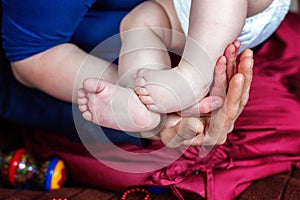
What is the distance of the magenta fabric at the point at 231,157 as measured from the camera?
2.41ft

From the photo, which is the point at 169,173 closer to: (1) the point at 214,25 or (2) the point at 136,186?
(2) the point at 136,186

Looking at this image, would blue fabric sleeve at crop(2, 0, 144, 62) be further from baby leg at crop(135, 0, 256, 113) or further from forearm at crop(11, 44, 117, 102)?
baby leg at crop(135, 0, 256, 113)

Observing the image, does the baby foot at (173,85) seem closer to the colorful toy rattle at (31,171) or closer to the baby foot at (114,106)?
the baby foot at (114,106)

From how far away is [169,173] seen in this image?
0.74m

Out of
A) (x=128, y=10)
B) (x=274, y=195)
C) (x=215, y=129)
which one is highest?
(x=128, y=10)

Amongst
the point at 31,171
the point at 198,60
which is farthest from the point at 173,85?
the point at 31,171

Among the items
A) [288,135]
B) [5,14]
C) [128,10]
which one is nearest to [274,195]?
[288,135]

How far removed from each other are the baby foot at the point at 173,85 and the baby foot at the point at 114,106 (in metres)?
0.01

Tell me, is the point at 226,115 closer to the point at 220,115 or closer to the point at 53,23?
the point at 220,115

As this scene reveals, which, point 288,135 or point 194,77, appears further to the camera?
point 288,135

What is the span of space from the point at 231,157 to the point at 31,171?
0.31 m

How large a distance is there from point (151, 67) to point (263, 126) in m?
0.23

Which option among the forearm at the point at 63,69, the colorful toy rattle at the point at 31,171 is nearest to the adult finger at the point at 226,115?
the forearm at the point at 63,69

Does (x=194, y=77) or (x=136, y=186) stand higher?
(x=194, y=77)
